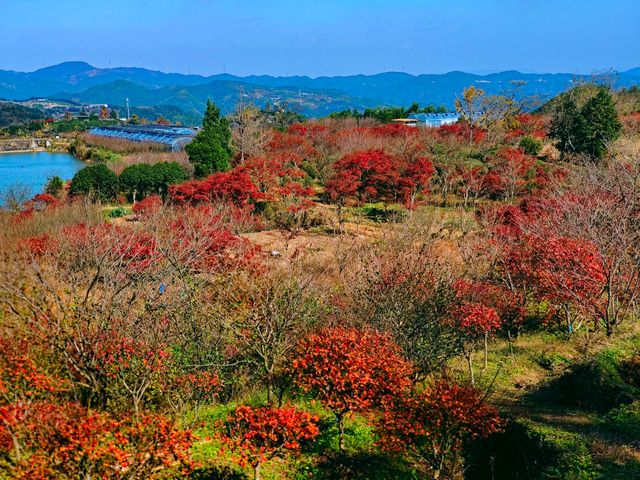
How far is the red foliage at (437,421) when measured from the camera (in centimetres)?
760

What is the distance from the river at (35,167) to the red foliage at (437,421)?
37.4 meters

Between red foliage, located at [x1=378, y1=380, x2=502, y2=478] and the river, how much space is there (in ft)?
123

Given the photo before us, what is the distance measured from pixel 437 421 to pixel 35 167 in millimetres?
58742

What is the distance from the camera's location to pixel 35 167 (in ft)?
181

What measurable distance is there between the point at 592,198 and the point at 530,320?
604cm

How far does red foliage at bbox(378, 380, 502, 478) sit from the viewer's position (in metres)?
7.60

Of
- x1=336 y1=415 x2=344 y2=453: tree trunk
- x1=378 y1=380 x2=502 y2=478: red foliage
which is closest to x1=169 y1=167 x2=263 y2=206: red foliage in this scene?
x1=336 y1=415 x2=344 y2=453: tree trunk

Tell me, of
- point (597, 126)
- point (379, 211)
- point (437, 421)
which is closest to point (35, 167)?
point (379, 211)

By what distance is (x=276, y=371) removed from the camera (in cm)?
1027

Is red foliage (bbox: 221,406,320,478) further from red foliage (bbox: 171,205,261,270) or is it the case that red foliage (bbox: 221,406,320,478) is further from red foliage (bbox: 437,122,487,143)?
red foliage (bbox: 437,122,487,143)

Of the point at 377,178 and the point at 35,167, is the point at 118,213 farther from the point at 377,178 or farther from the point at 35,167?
the point at 35,167

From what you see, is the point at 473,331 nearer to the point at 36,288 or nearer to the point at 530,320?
the point at 530,320

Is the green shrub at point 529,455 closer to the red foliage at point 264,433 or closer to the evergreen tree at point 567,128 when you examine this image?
the red foliage at point 264,433

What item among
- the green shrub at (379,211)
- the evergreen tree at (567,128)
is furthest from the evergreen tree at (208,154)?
the evergreen tree at (567,128)
